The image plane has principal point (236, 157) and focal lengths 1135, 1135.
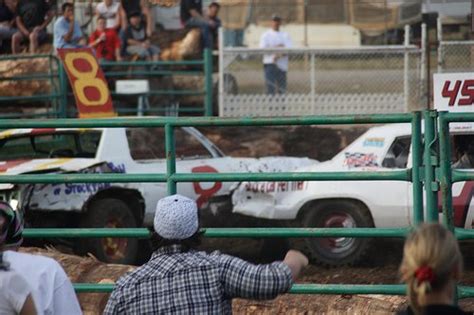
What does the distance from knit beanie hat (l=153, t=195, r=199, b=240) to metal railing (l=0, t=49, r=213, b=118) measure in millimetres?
15452

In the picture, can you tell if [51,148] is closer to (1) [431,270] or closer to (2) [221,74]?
(2) [221,74]

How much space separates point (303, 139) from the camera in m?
19.3

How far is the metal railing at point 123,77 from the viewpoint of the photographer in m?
20.1

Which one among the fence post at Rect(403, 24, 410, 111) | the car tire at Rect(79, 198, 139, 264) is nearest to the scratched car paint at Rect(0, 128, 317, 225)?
the car tire at Rect(79, 198, 139, 264)

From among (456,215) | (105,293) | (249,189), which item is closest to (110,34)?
(249,189)

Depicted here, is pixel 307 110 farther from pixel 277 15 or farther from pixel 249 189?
pixel 249 189

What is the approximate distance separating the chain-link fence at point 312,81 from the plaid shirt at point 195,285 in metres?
15.4

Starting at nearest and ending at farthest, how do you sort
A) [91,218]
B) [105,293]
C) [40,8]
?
[105,293]
[91,218]
[40,8]

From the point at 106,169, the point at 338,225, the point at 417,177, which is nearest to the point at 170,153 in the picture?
the point at 417,177

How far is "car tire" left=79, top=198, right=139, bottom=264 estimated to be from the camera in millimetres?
11727

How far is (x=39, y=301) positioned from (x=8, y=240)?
0.26 meters

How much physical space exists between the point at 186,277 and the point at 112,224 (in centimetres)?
773

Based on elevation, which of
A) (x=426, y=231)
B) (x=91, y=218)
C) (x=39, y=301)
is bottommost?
(x=91, y=218)

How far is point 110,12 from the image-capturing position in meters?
20.5
